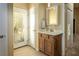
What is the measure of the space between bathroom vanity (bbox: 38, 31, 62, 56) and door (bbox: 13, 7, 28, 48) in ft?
0.61

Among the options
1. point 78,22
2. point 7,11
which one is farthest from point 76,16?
point 7,11

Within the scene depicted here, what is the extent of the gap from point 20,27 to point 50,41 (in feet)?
1.27

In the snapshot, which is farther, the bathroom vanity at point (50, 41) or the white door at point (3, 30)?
the bathroom vanity at point (50, 41)

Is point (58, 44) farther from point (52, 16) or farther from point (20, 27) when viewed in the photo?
point (20, 27)

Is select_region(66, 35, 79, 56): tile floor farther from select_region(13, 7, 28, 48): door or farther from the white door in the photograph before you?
the white door

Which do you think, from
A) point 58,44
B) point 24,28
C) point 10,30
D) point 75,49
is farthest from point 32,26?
point 75,49

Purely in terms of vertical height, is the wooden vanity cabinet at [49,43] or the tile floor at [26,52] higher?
the wooden vanity cabinet at [49,43]

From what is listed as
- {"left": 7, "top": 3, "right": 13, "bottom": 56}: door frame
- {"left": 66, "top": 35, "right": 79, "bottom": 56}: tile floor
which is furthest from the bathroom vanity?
{"left": 7, "top": 3, "right": 13, "bottom": 56}: door frame

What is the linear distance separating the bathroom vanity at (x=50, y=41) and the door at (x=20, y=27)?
186 millimetres

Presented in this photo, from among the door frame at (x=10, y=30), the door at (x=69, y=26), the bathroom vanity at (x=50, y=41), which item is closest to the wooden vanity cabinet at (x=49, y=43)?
the bathroom vanity at (x=50, y=41)

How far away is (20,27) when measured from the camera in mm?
1288

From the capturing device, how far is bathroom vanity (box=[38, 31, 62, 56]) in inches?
51.2

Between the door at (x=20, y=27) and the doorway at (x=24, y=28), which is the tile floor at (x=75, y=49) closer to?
the doorway at (x=24, y=28)

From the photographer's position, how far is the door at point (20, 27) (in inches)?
49.7
